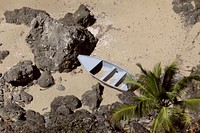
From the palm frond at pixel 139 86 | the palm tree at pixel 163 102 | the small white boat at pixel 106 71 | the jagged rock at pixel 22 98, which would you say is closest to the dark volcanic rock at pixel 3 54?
the jagged rock at pixel 22 98

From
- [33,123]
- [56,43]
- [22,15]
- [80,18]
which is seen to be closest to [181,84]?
[33,123]

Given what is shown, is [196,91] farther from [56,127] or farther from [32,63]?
[32,63]

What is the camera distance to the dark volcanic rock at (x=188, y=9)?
2923 cm

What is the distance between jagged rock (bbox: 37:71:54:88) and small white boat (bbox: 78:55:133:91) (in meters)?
1.84

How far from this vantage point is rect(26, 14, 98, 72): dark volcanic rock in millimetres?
27625

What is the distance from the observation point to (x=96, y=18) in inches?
1203

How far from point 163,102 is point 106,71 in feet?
21.2

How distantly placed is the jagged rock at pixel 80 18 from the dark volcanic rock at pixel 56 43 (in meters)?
1.11

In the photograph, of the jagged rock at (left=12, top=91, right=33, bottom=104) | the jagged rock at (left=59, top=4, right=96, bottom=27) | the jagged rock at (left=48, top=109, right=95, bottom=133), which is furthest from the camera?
the jagged rock at (left=59, top=4, right=96, bottom=27)

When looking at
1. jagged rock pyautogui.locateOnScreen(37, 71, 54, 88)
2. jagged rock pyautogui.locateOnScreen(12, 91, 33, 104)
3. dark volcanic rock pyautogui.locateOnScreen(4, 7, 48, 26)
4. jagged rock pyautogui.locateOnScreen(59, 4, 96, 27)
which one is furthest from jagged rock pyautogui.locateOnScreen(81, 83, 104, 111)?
dark volcanic rock pyautogui.locateOnScreen(4, 7, 48, 26)

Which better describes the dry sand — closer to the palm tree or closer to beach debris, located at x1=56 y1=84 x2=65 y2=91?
beach debris, located at x1=56 y1=84 x2=65 y2=91

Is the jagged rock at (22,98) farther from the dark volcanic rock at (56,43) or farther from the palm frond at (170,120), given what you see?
the palm frond at (170,120)

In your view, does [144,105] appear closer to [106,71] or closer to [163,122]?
[163,122]

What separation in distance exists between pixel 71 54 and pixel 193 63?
21.0 feet
